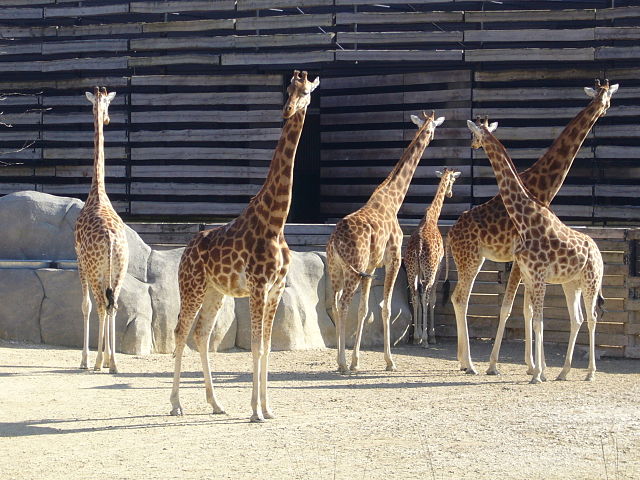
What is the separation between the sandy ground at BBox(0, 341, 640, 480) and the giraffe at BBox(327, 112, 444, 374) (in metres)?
0.59

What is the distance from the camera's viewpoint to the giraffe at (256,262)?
868 centimetres

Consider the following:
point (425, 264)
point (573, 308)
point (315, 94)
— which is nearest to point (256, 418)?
point (573, 308)

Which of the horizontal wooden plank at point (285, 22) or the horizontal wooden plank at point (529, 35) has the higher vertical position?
the horizontal wooden plank at point (285, 22)

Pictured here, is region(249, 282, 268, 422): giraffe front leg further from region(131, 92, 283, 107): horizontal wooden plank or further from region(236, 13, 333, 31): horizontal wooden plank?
region(236, 13, 333, 31): horizontal wooden plank

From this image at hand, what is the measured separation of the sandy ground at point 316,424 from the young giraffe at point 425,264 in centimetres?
175

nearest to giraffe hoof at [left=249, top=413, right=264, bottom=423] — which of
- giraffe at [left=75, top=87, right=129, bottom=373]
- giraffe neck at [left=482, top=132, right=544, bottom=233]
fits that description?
giraffe at [left=75, top=87, right=129, bottom=373]

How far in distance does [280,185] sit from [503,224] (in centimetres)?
389

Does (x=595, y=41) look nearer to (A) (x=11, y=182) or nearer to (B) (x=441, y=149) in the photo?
(B) (x=441, y=149)

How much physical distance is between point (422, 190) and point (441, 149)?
81 centimetres

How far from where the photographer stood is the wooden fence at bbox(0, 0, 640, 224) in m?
16.4

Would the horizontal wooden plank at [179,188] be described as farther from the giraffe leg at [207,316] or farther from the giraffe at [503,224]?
the giraffe leg at [207,316]

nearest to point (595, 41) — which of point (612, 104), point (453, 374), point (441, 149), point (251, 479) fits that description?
point (612, 104)

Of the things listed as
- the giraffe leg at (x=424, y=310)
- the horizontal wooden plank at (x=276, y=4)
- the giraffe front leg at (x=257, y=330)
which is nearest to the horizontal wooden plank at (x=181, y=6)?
the horizontal wooden plank at (x=276, y=4)

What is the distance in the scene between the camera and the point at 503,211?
1195cm
